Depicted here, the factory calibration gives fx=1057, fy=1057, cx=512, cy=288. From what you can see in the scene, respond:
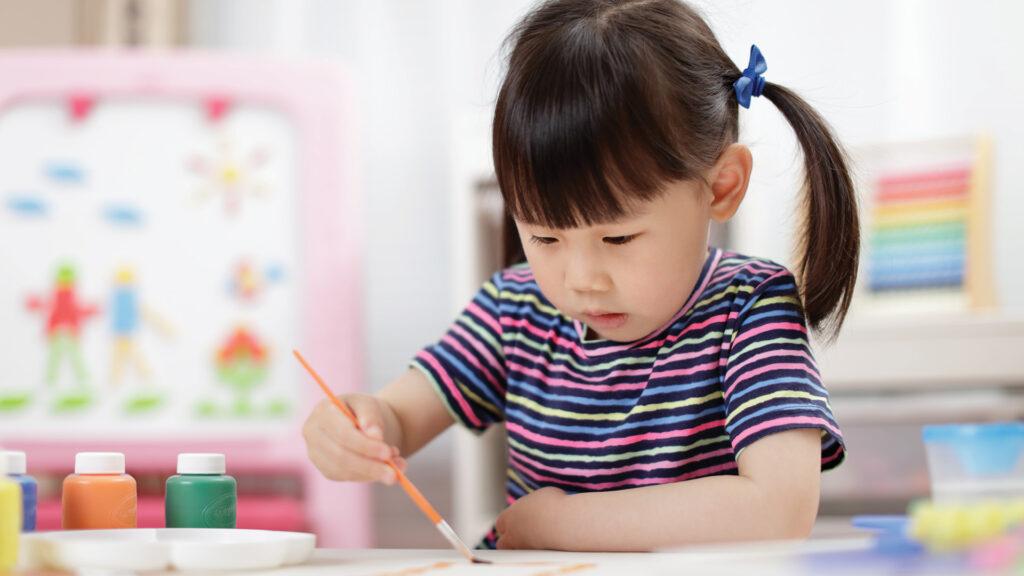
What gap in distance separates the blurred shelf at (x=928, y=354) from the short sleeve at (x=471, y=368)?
0.85m

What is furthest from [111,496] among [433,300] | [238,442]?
[433,300]

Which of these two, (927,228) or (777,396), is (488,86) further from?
Answer: (777,396)

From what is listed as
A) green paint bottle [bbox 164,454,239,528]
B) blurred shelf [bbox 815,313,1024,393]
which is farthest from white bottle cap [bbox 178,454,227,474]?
blurred shelf [bbox 815,313,1024,393]

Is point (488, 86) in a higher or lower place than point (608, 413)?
higher

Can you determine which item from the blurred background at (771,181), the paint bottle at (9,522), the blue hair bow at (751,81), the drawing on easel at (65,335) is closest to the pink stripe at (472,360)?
the blue hair bow at (751,81)

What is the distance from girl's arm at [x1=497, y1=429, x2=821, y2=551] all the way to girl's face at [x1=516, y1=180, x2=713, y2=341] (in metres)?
0.13

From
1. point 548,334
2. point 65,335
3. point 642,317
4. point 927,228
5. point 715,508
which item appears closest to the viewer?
point 715,508

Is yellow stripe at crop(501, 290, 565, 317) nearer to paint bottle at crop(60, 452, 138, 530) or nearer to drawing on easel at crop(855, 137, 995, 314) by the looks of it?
paint bottle at crop(60, 452, 138, 530)

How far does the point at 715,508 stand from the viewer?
2.32ft

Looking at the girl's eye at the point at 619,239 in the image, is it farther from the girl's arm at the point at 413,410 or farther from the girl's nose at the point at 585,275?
the girl's arm at the point at 413,410

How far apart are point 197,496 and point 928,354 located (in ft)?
4.46

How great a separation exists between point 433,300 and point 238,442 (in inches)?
23.9

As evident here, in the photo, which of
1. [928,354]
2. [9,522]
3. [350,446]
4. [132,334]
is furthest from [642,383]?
[132,334]

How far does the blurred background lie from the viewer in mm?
1727
